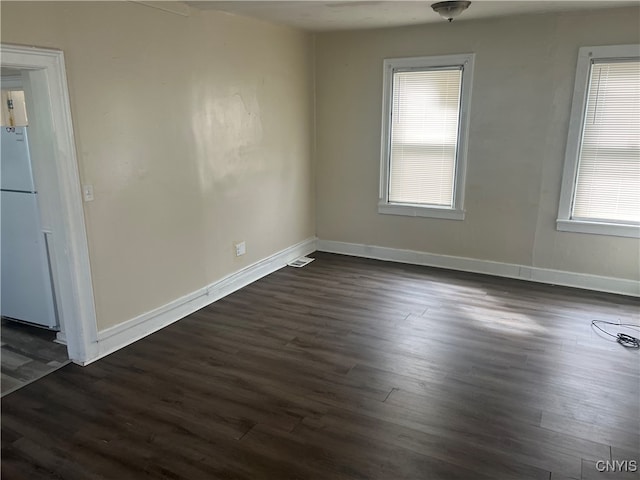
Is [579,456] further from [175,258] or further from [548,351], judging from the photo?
[175,258]

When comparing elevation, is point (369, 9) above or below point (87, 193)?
above

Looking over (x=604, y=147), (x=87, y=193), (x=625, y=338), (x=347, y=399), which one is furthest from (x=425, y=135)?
(x=87, y=193)

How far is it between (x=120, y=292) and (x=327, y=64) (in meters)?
3.38

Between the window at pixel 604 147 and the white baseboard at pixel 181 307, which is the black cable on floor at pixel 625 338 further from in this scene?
the white baseboard at pixel 181 307

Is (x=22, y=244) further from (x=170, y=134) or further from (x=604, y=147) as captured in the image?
(x=604, y=147)

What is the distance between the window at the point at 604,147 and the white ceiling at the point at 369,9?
1.66 ft

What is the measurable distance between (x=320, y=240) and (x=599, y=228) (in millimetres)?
2987

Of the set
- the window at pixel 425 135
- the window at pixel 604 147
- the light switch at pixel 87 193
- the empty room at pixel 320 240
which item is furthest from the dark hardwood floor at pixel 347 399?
the window at pixel 425 135

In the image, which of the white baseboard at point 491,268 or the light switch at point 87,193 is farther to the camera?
the white baseboard at point 491,268

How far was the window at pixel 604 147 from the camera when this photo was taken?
397 centimetres

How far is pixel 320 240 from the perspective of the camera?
5.77 metres

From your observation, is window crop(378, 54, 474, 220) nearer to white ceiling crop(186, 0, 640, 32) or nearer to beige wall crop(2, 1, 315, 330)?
white ceiling crop(186, 0, 640, 32)

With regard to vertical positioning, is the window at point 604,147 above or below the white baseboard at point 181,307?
above

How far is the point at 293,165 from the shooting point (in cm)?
518
